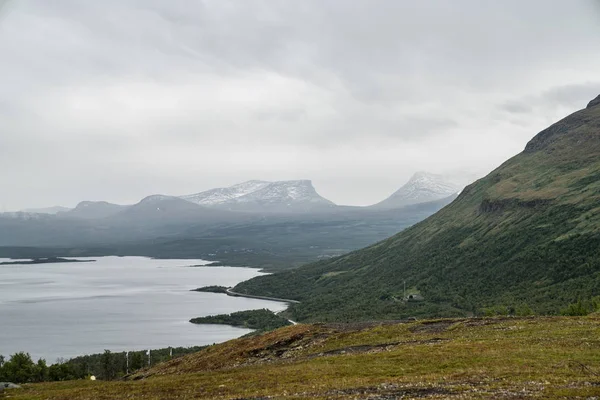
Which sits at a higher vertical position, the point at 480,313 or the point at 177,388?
the point at 177,388

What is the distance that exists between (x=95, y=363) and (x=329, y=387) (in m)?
137

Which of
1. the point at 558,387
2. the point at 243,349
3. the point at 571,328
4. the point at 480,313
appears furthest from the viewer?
the point at 480,313

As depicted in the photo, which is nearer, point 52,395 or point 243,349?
point 52,395

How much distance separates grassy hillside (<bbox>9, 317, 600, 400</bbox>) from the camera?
115 ft

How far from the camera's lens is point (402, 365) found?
45.9 m

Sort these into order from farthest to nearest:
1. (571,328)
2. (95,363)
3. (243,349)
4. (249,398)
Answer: (95,363)
(243,349)
(571,328)
(249,398)

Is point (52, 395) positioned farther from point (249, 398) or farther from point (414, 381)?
point (414, 381)

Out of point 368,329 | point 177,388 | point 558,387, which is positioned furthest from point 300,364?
point 558,387

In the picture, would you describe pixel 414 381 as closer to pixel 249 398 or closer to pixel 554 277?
pixel 249 398

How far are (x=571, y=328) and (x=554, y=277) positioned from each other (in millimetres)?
155926

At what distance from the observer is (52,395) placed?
170 ft

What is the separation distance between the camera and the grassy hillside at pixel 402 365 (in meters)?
35.0

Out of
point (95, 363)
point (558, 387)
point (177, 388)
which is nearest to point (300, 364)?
point (177, 388)

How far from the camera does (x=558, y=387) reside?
105ft
